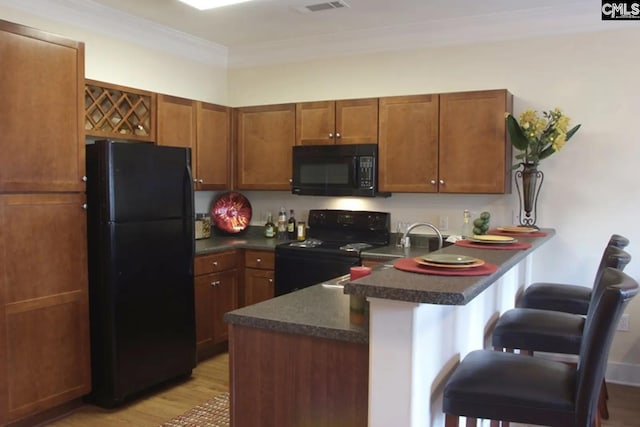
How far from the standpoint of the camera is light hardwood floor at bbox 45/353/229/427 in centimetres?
313

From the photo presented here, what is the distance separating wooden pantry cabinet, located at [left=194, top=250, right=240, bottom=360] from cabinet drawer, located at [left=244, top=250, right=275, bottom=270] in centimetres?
8

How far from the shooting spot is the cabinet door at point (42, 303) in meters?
2.83

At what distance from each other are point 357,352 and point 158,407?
6.90 feet

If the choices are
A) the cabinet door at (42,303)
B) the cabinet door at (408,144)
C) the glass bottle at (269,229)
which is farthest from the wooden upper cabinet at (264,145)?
the cabinet door at (42,303)

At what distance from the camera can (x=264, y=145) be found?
15.2 ft

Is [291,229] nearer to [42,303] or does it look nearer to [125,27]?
[125,27]

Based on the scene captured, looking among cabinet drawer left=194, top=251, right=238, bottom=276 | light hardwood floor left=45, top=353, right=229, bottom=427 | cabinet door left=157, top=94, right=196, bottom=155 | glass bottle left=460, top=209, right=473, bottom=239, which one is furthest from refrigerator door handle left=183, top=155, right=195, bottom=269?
glass bottle left=460, top=209, right=473, bottom=239

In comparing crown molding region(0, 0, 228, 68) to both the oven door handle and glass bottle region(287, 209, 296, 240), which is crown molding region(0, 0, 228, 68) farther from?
the oven door handle

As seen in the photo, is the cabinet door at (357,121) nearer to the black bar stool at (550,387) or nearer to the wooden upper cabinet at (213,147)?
the wooden upper cabinet at (213,147)

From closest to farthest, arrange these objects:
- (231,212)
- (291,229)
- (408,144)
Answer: (408,144) → (291,229) → (231,212)

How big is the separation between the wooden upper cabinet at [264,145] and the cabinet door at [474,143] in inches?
52.1

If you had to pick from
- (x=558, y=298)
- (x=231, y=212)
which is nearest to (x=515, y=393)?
(x=558, y=298)

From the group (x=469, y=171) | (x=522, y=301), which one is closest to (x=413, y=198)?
(x=469, y=171)

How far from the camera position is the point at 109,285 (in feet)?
10.6
